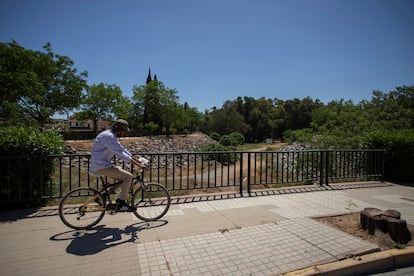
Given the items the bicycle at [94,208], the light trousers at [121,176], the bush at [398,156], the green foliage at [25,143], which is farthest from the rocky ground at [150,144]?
the bush at [398,156]

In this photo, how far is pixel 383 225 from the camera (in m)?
3.82

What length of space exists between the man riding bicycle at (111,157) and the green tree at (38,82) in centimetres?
1745

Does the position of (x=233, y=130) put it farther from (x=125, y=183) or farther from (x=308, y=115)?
(x=125, y=183)

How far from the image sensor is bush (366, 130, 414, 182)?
26.9 feet

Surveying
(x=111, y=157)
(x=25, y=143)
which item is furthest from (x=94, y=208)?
(x=25, y=143)

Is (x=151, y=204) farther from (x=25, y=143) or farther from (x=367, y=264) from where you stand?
(x=367, y=264)

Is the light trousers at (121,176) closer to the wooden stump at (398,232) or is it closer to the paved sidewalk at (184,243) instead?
the paved sidewalk at (184,243)

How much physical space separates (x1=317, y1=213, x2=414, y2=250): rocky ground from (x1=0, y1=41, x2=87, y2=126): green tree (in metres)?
20.4

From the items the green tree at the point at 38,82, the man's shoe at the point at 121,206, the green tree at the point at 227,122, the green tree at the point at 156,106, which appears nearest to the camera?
the man's shoe at the point at 121,206

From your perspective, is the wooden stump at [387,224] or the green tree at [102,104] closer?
the wooden stump at [387,224]

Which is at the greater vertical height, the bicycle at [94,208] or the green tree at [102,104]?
the green tree at [102,104]

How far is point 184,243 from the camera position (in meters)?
3.48

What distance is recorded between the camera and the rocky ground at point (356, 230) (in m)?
3.56

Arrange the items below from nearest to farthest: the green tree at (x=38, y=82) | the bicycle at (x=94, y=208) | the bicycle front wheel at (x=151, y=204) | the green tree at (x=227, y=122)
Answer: the bicycle at (x=94, y=208) → the bicycle front wheel at (x=151, y=204) → the green tree at (x=38, y=82) → the green tree at (x=227, y=122)
